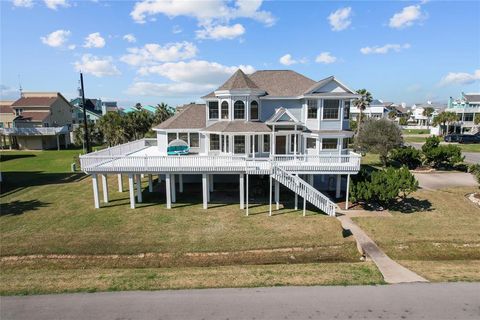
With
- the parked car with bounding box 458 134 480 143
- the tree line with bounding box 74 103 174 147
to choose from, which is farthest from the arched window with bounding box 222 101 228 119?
the parked car with bounding box 458 134 480 143

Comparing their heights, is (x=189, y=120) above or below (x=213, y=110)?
below

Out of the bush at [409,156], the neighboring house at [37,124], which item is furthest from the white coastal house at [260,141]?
the neighboring house at [37,124]

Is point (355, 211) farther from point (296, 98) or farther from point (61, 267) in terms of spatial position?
point (61, 267)

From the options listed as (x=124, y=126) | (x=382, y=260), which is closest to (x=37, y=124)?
(x=124, y=126)

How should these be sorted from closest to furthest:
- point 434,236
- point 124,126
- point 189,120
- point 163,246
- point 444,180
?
1. point 163,246
2. point 434,236
3. point 189,120
4. point 444,180
5. point 124,126

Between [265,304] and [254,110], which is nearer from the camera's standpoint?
[265,304]

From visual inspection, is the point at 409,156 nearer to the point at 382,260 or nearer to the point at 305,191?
the point at 305,191

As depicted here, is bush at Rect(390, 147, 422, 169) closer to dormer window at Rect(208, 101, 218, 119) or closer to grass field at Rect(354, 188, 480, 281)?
grass field at Rect(354, 188, 480, 281)
